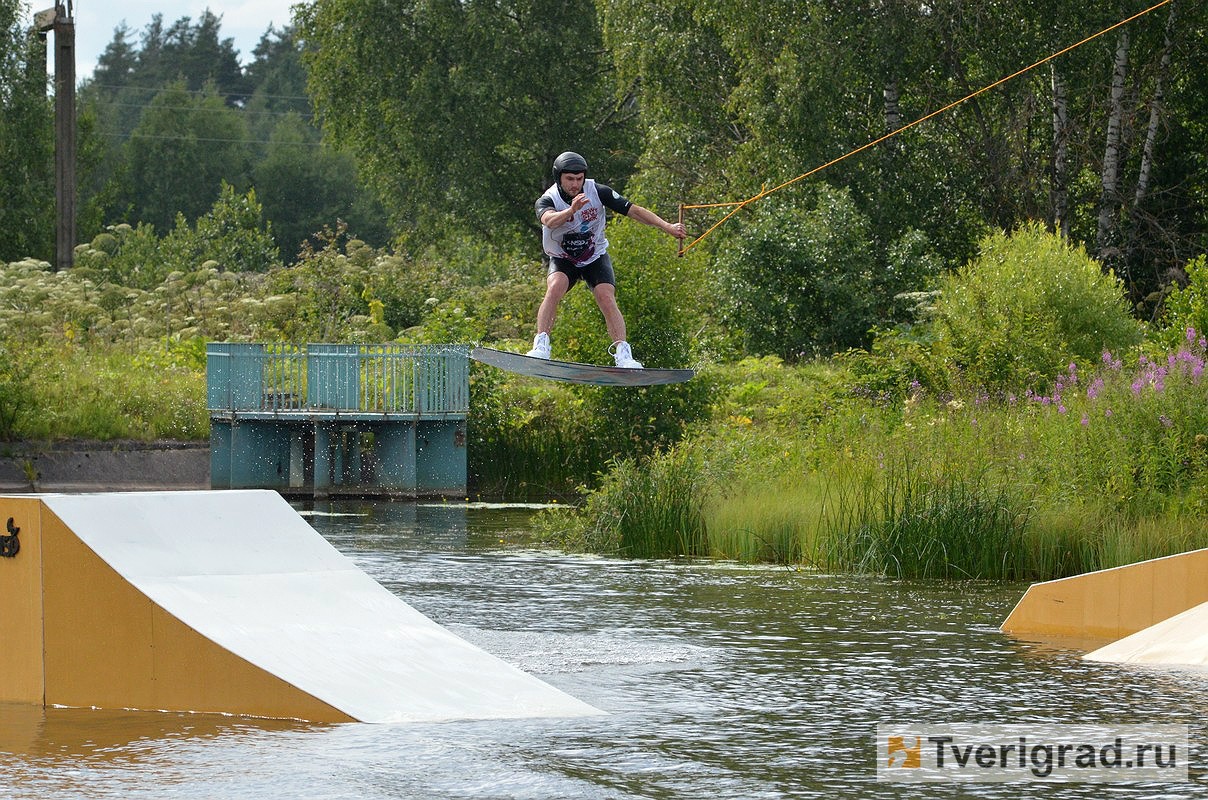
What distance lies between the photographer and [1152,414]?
15750mm

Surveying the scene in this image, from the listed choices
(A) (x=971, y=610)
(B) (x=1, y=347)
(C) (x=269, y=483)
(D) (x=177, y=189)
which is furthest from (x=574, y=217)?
(D) (x=177, y=189)

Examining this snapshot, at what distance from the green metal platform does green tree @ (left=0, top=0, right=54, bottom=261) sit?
23.8 meters

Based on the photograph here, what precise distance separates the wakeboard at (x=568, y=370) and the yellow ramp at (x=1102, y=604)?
3188 millimetres

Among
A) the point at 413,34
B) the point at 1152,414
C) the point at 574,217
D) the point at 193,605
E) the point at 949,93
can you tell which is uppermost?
the point at 413,34

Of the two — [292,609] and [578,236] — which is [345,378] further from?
[292,609]

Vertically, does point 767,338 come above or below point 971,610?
above

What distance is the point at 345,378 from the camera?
83.2 feet

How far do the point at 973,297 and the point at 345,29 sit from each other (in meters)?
26.9

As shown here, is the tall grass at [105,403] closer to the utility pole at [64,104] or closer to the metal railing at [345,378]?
the metal railing at [345,378]

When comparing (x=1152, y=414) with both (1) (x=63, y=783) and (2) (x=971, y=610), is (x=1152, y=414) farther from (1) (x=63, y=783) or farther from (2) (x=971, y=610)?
(1) (x=63, y=783)

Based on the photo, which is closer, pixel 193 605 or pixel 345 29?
pixel 193 605

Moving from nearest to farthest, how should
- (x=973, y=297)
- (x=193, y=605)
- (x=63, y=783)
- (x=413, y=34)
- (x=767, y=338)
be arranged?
(x=63, y=783)
(x=193, y=605)
(x=973, y=297)
(x=767, y=338)
(x=413, y=34)

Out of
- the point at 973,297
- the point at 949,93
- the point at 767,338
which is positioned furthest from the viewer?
the point at 949,93

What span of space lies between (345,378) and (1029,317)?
1043cm
